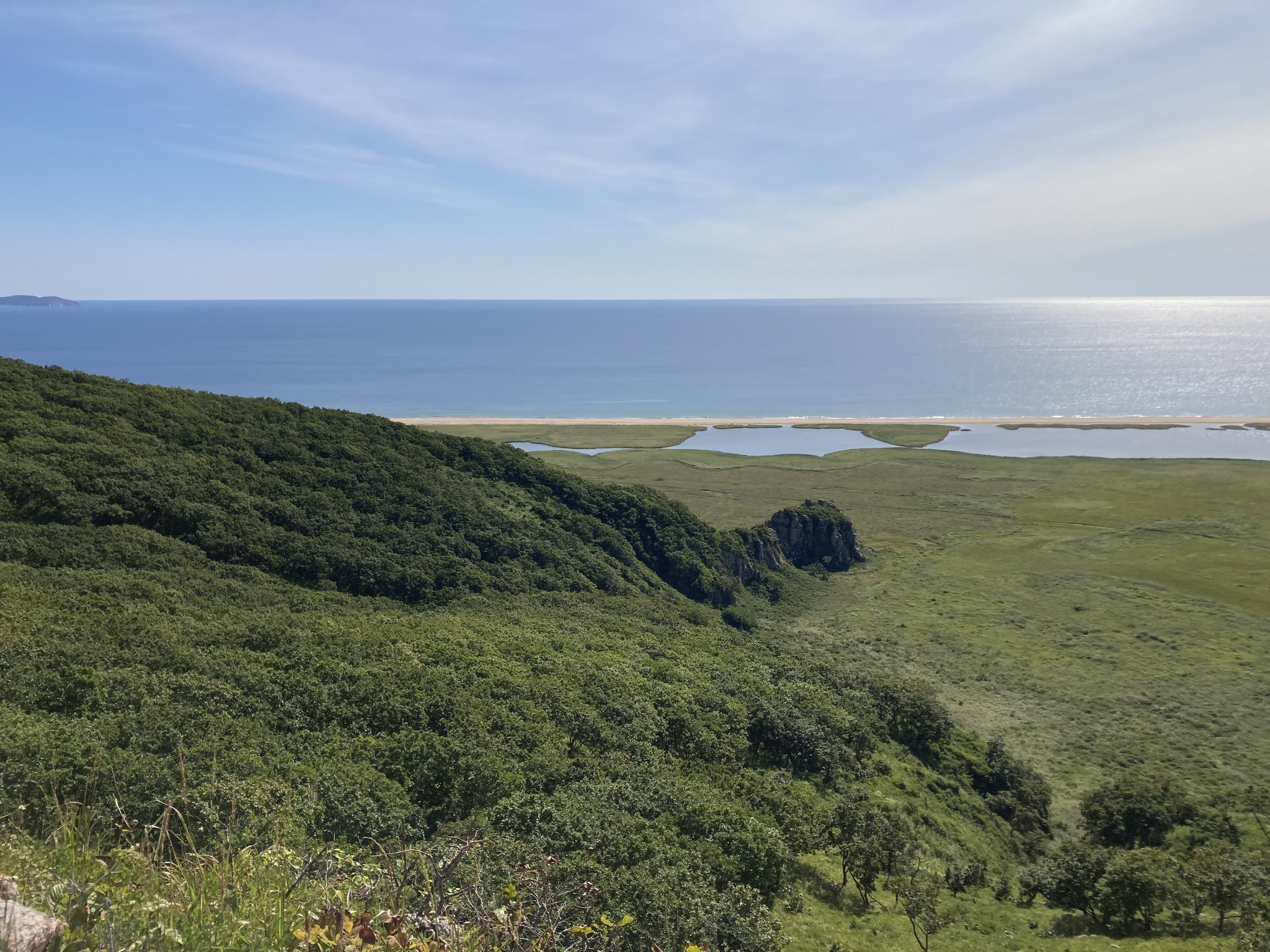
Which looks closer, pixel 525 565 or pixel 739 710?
pixel 739 710

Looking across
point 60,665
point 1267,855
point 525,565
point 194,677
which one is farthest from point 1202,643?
point 60,665

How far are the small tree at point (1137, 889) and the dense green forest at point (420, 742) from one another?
74 millimetres

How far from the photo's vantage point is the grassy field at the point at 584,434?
112631 mm

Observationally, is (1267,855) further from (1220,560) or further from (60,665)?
(1220,560)

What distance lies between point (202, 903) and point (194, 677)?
19.0m

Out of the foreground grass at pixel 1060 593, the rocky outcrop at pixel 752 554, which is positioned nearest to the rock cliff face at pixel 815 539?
the rocky outcrop at pixel 752 554

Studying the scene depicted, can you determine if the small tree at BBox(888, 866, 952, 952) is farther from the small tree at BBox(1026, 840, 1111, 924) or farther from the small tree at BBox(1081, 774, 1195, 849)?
the small tree at BBox(1081, 774, 1195, 849)

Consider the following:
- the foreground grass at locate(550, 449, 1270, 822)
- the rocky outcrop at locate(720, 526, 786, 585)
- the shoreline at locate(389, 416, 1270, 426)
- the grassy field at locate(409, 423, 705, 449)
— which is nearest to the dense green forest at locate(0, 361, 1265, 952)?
the foreground grass at locate(550, 449, 1270, 822)

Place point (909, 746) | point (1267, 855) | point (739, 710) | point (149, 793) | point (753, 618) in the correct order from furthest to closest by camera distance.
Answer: point (753, 618), point (909, 746), point (739, 710), point (1267, 855), point (149, 793)

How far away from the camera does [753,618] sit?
50.9 metres

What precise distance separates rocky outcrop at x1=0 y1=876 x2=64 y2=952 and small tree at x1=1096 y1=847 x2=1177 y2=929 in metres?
25.2

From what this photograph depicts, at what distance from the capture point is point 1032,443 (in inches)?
4348

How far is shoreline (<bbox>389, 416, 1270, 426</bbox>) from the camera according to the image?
12206 centimetres

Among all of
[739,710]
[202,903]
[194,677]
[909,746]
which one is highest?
[202,903]
